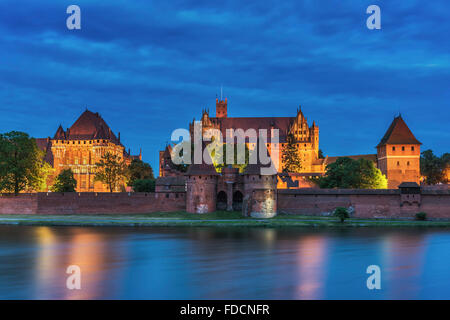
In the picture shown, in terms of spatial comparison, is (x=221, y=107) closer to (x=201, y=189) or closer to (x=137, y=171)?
(x=137, y=171)

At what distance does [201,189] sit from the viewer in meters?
49.2

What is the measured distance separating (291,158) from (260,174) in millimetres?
49293

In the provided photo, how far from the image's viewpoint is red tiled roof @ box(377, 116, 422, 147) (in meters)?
73.1

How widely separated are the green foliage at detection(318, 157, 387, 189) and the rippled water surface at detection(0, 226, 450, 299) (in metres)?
16.8

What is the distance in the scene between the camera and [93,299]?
61.9ft

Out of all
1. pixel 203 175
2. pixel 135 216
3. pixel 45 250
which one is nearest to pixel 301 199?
pixel 203 175

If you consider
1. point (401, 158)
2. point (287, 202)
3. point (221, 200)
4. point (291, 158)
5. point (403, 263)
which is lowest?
point (403, 263)

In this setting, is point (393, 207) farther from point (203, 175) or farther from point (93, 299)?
point (93, 299)

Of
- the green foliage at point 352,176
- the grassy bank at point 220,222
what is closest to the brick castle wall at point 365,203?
the grassy bank at point 220,222

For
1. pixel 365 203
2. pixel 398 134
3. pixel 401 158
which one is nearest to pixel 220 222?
pixel 365 203

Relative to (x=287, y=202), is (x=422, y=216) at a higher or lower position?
lower

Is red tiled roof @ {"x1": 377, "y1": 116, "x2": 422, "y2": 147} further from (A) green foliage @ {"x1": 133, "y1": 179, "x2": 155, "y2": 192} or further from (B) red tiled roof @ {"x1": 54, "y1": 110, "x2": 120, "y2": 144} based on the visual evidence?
(B) red tiled roof @ {"x1": 54, "y1": 110, "x2": 120, "y2": 144}

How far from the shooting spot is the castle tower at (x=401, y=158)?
7281 cm

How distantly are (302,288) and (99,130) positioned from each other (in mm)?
80096
